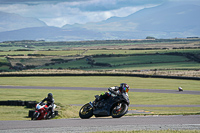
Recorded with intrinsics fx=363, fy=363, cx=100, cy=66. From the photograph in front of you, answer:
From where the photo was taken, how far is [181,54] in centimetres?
12575

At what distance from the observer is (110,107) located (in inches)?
757

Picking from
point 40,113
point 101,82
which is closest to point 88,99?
point 40,113

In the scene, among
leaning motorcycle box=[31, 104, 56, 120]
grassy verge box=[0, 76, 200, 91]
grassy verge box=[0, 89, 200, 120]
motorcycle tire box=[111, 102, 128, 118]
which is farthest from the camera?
grassy verge box=[0, 76, 200, 91]

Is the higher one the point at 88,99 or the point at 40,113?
the point at 40,113

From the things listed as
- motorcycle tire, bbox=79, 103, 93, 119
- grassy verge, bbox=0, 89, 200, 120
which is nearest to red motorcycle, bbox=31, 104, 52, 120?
motorcycle tire, bbox=79, 103, 93, 119

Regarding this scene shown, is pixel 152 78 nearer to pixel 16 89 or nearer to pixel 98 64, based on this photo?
pixel 16 89

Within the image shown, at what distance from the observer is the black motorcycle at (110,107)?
19.0m

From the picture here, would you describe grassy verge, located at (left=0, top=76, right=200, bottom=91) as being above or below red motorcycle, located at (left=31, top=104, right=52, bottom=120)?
below

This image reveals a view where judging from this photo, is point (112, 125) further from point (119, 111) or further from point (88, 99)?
point (88, 99)

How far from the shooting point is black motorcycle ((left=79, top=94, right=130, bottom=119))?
1900 centimetres

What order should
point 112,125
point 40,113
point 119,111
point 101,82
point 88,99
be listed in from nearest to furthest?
1. point 112,125
2. point 119,111
3. point 40,113
4. point 88,99
5. point 101,82

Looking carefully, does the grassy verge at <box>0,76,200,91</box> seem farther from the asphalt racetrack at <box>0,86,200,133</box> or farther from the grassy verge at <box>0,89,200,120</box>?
the asphalt racetrack at <box>0,86,200,133</box>

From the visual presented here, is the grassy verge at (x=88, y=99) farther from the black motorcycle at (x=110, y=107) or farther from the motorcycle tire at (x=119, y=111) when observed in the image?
the motorcycle tire at (x=119, y=111)

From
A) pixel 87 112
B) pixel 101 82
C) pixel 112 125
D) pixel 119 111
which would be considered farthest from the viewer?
pixel 101 82
